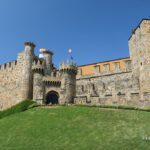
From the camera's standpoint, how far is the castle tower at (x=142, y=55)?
42.3m

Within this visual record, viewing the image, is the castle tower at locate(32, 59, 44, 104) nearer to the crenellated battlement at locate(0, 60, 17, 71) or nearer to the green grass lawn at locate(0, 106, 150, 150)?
the crenellated battlement at locate(0, 60, 17, 71)

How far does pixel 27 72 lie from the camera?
2073 inches

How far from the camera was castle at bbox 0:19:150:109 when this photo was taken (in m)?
42.2

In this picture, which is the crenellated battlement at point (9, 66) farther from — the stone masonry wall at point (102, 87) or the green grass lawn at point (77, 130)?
the green grass lawn at point (77, 130)

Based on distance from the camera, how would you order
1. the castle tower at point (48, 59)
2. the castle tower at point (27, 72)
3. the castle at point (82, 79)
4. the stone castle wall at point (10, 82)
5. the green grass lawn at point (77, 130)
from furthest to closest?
the castle tower at point (48, 59), the stone castle wall at point (10, 82), the castle tower at point (27, 72), the castle at point (82, 79), the green grass lawn at point (77, 130)

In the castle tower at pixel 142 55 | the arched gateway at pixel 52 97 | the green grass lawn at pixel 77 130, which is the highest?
the castle tower at pixel 142 55

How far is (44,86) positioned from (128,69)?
50.3 feet

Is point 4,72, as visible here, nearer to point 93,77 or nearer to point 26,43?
point 26,43

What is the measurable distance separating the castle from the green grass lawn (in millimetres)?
6522

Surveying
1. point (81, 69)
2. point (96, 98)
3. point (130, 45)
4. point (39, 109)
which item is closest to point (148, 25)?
point (130, 45)

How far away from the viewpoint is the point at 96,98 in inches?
1630

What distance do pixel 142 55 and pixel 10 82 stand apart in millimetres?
27011

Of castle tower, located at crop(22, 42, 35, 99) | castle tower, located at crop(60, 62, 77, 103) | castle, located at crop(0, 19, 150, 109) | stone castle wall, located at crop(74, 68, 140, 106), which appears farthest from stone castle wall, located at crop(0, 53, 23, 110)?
stone castle wall, located at crop(74, 68, 140, 106)

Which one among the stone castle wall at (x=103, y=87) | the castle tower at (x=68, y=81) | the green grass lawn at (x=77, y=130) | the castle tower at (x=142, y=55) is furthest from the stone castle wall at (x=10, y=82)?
the castle tower at (x=142, y=55)
